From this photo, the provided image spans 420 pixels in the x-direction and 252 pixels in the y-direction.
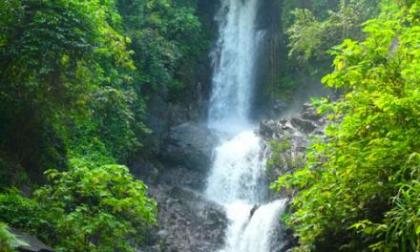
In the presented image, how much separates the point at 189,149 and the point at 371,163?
15412mm

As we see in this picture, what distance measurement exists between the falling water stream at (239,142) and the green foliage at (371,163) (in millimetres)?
9902

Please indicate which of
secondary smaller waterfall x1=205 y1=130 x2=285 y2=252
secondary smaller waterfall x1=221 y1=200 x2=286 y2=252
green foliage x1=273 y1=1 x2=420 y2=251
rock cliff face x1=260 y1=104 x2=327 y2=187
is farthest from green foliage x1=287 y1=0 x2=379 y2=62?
green foliage x1=273 y1=1 x2=420 y2=251

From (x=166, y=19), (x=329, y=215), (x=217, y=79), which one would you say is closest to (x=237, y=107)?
(x=217, y=79)

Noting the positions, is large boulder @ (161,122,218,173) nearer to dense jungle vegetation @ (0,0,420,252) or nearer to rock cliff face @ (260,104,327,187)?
dense jungle vegetation @ (0,0,420,252)

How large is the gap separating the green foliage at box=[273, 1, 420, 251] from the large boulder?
45.7 feet

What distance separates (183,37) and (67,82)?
13.9 m

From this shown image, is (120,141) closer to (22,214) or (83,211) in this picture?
(83,211)

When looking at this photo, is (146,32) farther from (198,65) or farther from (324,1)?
(324,1)

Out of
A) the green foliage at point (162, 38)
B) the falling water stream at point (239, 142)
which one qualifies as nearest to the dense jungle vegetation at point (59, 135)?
the green foliage at point (162, 38)

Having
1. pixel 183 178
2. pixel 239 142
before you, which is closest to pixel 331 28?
pixel 239 142

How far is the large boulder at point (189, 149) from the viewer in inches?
779

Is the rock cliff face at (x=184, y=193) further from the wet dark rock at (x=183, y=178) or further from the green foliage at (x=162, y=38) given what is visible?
the green foliage at (x=162, y=38)

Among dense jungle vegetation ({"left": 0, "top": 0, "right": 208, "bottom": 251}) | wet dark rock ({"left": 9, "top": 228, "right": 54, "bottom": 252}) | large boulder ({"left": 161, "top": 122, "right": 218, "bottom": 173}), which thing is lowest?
wet dark rock ({"left": 9, "top": 228, "right": 54, "bottom": 252})

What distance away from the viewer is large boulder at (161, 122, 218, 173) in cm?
1978
